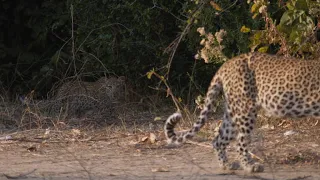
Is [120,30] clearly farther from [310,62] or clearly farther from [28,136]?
[310,62]

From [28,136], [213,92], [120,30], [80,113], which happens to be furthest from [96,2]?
[213,92]

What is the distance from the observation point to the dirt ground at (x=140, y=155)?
27.7ft

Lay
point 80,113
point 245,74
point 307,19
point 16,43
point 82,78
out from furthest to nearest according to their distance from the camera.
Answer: point 16,43 → point 82,78 → point 80,113 → point 307,19 → point 245,74

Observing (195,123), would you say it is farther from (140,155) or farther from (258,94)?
(140,155)

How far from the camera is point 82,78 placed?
13805 millimetres

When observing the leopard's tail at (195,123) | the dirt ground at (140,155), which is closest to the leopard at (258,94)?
the leopard's tail at (195,123)

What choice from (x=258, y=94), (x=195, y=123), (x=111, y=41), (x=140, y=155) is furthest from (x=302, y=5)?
(x=111, y=41)

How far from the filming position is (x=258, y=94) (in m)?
8.65

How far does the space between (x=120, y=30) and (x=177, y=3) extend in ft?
3.28

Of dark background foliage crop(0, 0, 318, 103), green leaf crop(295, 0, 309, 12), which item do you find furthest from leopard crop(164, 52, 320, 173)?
dark background foliage crop(0, 0, 318, 103)

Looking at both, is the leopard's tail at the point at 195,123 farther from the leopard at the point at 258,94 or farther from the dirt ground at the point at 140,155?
the dirt ground at the point at 140,155

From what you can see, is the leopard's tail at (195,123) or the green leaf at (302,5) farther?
the green leaf at (302,5)

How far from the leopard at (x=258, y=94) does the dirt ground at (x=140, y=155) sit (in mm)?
280

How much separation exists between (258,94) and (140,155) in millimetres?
1648
